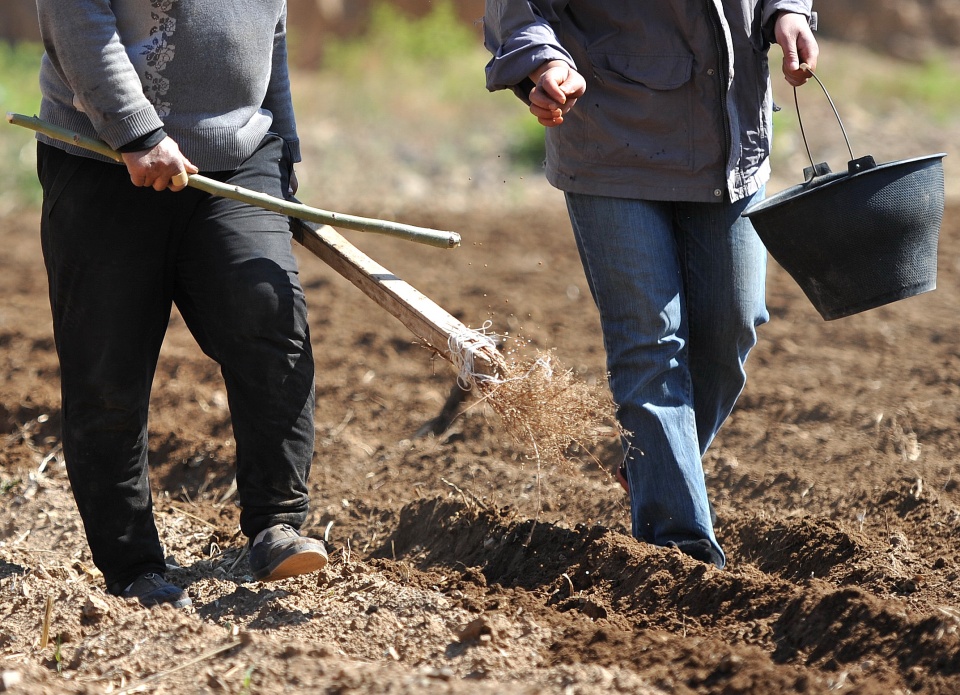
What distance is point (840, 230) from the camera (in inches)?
104

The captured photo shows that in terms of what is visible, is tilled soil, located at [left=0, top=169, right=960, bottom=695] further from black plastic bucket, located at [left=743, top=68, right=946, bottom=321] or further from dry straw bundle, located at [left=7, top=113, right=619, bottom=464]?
black plastic bucket, located at [left=743, top=68, right=946, bottom=321]

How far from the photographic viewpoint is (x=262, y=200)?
9.05ft

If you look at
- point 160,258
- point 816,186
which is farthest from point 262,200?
point 816,186

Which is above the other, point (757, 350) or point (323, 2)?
point (323, 2)

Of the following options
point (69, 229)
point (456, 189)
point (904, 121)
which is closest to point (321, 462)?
point (69, 229)

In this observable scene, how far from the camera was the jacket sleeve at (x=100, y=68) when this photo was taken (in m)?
2.49

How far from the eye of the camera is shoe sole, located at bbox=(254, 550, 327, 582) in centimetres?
271

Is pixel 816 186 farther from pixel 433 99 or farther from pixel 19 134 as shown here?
pixel 433 99

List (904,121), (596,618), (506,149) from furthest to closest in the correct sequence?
(904,121) → (506,149) → (596,618)

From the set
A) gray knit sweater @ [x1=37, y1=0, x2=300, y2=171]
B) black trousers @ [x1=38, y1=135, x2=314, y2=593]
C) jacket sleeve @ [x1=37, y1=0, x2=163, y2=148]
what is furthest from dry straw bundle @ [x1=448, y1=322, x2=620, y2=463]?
jacket sleeve @ [x1=37, y1=0, x2=163, y2=148]

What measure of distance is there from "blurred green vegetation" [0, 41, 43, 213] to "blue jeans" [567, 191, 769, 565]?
22.5 feet

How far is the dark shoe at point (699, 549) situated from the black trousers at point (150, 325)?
3.17ft

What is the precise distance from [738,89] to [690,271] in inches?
18.4

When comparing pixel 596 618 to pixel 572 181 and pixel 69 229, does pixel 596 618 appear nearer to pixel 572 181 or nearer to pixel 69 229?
pixel 572 181
